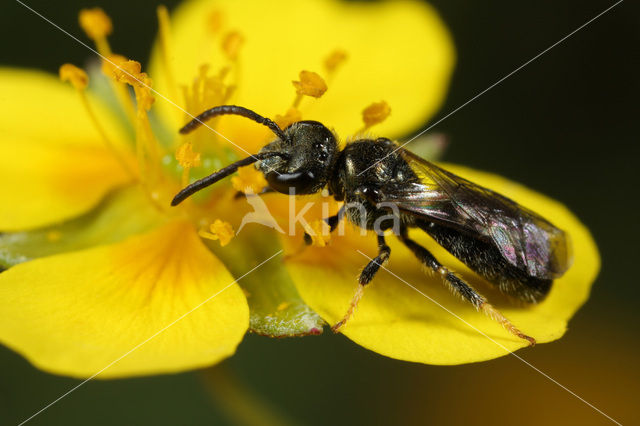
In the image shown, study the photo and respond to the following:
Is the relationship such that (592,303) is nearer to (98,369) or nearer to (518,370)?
(518,370)

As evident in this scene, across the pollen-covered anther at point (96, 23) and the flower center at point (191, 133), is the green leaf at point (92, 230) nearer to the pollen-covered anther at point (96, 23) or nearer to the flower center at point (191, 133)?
the flower center at point (191, 133)

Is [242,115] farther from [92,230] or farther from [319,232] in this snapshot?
[92,230]

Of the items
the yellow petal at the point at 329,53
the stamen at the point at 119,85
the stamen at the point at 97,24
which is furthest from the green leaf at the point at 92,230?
the stamen at the point at 97,24

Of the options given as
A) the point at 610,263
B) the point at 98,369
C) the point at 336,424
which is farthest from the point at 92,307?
the point at 610,263

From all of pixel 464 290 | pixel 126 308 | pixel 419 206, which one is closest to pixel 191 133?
pixel 126 308

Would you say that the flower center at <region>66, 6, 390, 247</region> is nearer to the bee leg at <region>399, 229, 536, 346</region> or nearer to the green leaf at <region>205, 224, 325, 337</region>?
the green leaf at <region>205, 224, 325, 337</region>

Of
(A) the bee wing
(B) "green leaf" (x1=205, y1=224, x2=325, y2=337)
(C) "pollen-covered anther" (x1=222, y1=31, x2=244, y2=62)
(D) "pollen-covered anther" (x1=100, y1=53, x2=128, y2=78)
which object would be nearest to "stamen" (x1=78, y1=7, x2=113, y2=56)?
(D) "pollen-covered anther" (x1=100, y1=53, x2=128, y2=78)

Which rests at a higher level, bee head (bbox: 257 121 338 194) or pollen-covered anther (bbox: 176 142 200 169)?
bee head (bbox: 257 121 338 194)
